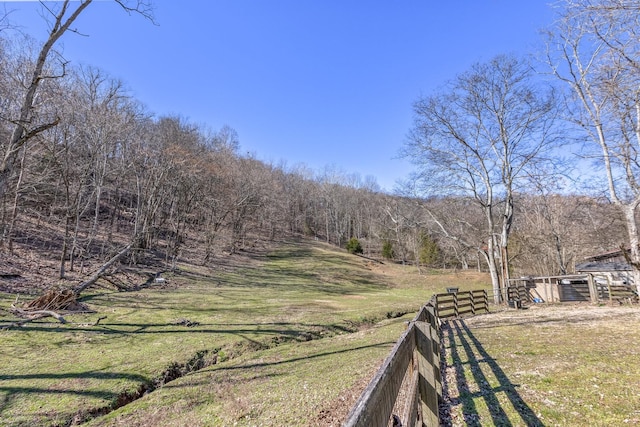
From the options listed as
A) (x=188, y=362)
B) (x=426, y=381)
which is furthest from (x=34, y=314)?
(x=426, y=381)

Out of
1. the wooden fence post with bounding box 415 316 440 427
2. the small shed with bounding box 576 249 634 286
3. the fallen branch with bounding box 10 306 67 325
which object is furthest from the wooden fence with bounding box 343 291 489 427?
the small shed with bounding box 576 249 634 286

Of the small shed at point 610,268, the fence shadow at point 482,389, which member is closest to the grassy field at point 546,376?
the fence shadow at point 482,389

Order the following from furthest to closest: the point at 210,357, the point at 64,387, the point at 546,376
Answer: the point at 210,357 → the point at 64,387 → the point at 546,376

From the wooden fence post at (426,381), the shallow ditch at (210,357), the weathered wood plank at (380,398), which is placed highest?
the weathered wood plank at (380,398)

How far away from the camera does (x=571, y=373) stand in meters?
5.39

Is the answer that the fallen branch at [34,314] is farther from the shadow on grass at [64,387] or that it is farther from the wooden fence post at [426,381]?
the wooden fence post at [426,381]

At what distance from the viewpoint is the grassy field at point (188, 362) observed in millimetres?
5199

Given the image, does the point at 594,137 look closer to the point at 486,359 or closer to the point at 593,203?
the point at 593,203

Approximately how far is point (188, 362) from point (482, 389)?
21.7 ft

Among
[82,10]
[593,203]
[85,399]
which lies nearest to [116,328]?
[85,399]

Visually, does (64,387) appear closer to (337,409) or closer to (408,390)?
(337,409)

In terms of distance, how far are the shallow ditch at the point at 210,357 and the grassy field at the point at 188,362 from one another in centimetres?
3

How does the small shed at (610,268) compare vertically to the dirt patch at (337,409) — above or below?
above

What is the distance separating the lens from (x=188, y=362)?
770cm
